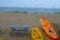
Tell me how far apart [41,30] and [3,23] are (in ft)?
1.27

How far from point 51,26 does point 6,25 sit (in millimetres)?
452

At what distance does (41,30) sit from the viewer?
166cm

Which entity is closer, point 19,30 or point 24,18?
point 19,30

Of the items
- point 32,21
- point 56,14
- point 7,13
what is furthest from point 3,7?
point 56,14

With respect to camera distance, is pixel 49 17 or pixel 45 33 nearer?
pixel 45 33

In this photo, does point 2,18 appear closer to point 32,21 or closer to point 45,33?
point 32,21

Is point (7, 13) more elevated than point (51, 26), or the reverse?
point (7, 13)

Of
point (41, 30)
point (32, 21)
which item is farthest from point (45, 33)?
point (32, 21)

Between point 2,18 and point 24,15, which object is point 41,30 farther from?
point 2,18

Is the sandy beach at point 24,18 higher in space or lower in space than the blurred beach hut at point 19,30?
higher

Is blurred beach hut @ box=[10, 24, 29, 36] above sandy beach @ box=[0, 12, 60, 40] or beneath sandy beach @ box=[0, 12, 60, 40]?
beneath

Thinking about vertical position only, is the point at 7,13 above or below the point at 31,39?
above

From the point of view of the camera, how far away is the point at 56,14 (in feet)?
5.88

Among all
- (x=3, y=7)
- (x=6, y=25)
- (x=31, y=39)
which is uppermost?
(x=3, y=7)
